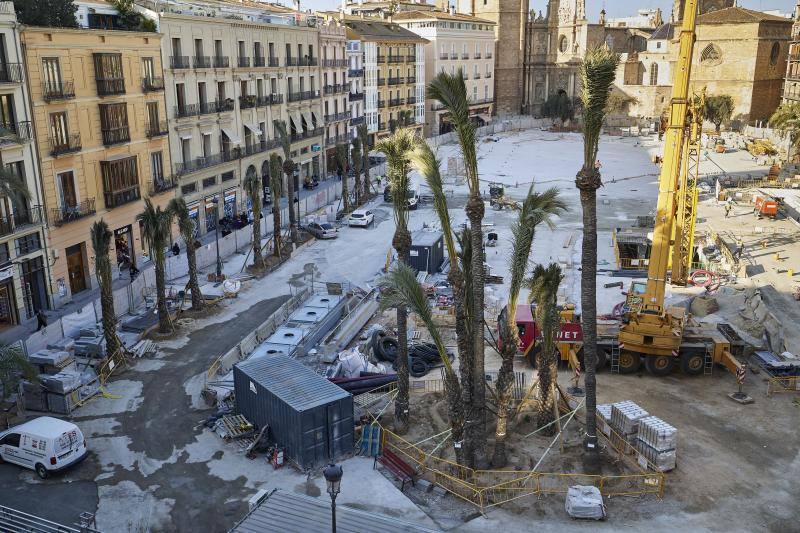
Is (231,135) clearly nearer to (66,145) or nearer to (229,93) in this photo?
(229,93)

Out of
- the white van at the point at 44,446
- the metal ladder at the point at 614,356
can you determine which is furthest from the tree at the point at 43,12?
the metal ladder at the point at 614,356

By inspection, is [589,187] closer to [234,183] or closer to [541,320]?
[541,320]

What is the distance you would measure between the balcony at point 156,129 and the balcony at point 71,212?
254 inches

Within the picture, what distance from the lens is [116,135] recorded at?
3859cm

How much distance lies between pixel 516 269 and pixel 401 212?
4373 mm

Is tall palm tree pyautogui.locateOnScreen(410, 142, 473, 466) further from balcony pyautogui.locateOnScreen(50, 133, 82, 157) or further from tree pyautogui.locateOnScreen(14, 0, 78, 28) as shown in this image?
tree pyautogui.locateOnScreen(14, 0, 78, 28)

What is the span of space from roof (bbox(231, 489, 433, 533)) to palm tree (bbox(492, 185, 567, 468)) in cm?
647

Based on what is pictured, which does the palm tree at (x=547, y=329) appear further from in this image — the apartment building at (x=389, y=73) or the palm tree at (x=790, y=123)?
the apartment building at (x=389, y=73)

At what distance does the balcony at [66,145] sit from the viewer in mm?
34281

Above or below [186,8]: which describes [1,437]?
below

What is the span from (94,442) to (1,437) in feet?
8.56

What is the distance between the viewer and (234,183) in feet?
174

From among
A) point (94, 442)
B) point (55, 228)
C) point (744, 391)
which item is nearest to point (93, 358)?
point (94, 442)

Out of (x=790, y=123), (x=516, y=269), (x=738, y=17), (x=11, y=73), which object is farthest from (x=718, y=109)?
(x=11, y=73)
